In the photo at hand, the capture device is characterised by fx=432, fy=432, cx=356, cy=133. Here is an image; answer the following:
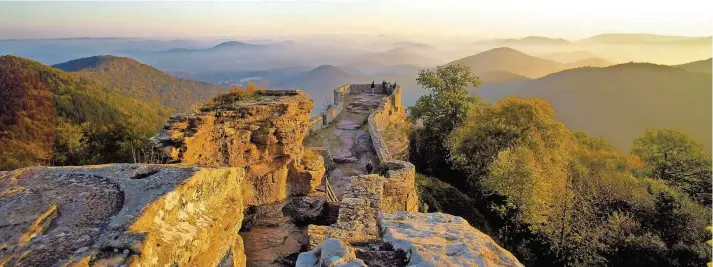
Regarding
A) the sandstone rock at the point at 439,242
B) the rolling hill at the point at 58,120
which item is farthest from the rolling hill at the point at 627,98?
the sandstone rock at the point at 439,242

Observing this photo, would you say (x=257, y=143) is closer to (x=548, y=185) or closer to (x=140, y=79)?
(x=548, y=185)

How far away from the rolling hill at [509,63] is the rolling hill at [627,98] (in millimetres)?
18026

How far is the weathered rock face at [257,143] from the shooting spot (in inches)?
400

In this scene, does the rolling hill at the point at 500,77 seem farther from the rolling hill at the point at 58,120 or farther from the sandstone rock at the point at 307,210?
the sandstone rock at the point at 307,210

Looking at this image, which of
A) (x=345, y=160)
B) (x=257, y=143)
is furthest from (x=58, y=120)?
(x=257, y=143)

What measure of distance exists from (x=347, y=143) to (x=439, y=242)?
19.8 m

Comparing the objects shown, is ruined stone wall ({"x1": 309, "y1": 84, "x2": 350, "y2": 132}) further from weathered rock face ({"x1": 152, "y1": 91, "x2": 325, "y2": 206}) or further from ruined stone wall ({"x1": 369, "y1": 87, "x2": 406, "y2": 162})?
weathered rock face ({"x1": 152, "y1": 91, "x2": 325, "y2": 206})

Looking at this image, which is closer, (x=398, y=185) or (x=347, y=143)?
(x=398, y=185)

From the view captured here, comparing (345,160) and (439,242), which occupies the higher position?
(439,242)

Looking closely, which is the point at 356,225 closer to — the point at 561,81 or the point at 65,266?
the point at 65,266

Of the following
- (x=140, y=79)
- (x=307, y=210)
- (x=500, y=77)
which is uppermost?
(x=307, y=210)

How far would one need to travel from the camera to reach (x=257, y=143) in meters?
12.5

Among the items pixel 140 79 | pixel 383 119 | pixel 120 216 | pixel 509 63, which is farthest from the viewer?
pixel 509 63

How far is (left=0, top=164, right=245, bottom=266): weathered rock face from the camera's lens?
3979mm
